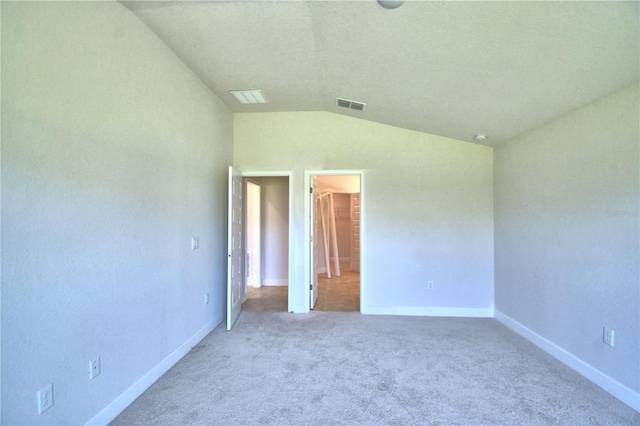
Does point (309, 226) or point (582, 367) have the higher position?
point (309, 226)

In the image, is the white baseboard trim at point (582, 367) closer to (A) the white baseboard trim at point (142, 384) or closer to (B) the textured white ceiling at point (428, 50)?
(B) the textured white ceiling at point (428, 50)

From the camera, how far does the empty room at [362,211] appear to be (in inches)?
62.9

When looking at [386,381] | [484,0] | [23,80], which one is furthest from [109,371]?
[484,0]

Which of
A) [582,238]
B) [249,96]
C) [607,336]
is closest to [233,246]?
[249,96]

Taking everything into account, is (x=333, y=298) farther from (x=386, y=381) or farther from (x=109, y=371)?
(x=109, y=371)

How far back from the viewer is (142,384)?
2244mm

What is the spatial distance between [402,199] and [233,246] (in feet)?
7.86

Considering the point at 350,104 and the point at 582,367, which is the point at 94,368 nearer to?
the point at 350,104

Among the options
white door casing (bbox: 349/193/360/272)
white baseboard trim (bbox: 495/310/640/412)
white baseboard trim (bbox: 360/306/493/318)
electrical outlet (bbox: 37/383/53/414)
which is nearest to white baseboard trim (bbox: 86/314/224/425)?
electrical outlet (bbox: 37/383/53/414)

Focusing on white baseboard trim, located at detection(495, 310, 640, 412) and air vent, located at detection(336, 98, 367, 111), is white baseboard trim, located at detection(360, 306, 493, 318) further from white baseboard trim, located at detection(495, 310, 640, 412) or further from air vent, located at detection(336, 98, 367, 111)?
air vent, located at detection(336, 98, 367, 111)

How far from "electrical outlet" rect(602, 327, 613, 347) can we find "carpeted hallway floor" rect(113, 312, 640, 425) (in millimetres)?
377

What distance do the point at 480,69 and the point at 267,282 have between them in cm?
495

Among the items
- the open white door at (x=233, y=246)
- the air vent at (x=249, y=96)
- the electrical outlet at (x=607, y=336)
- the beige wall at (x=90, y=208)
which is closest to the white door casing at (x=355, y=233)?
the open white door at (x=233, y=246)

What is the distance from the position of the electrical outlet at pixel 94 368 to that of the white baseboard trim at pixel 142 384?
0.25m
